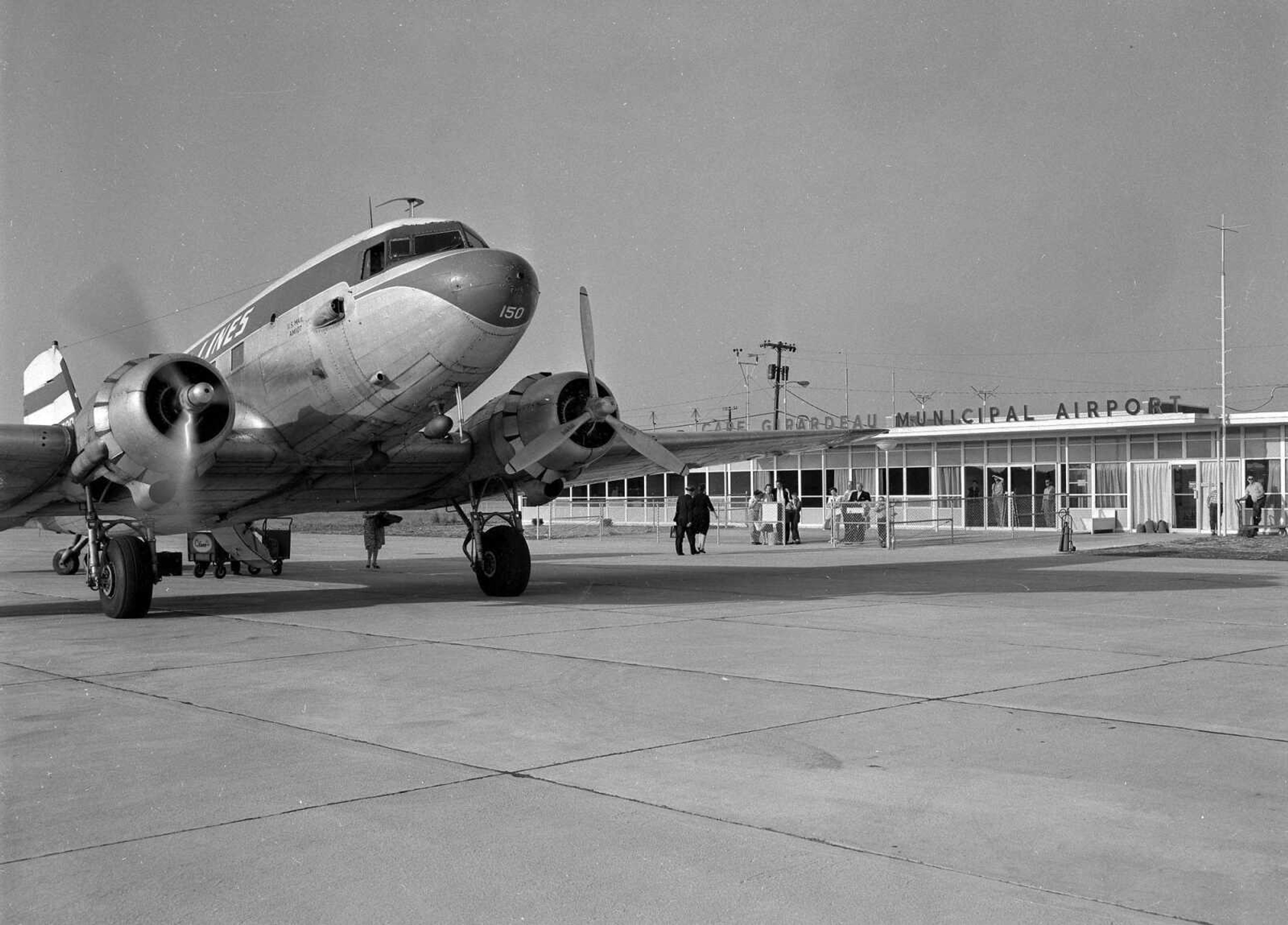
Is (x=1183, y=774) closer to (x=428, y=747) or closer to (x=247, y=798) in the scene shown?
(x=428, y=747)

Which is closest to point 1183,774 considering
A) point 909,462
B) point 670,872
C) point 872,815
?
point 872,815

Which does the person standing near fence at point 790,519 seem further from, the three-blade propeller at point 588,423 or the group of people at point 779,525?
the three-blade propeller at point 588,423

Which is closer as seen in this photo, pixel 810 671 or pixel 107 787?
pixel 107 787

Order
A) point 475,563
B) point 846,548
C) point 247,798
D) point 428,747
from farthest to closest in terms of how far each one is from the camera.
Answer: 1. point 846,548
2. point 475,563
3. point 428,747
4. point 247,798

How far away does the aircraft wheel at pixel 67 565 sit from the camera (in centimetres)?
2498

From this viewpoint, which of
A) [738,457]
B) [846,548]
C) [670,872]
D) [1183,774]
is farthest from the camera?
[846,548]

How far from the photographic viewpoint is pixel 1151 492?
40969mm

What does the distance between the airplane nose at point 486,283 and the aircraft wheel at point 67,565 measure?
16.1 m

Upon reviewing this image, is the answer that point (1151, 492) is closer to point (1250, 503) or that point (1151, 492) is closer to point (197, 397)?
point (1250, 503)

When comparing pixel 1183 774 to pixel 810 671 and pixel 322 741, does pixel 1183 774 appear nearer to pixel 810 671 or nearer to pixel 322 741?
pixel 810 671

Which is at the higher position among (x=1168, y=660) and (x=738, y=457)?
(x=738, y=457)

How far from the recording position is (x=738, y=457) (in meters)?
20.6

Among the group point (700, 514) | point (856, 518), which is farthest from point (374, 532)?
point (856, 518)

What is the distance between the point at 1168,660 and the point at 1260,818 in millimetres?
4960
